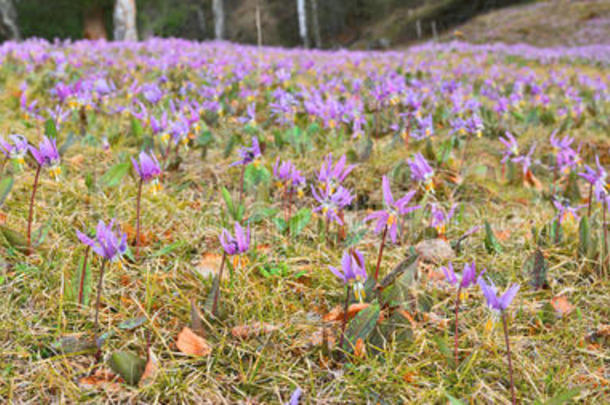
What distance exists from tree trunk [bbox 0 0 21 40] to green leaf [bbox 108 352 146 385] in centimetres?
1883

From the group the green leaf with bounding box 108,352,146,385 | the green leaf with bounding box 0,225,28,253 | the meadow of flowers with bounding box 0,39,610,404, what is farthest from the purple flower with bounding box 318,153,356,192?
the green leaf with bounding box 0,225,28,253

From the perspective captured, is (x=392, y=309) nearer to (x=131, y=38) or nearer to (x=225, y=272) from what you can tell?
(x=225, y=272)

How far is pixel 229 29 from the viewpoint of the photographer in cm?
3328

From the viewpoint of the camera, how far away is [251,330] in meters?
1.49

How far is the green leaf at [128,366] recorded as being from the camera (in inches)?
49.4

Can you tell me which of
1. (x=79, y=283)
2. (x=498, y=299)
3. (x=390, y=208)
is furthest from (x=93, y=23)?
(x=498, y=299)

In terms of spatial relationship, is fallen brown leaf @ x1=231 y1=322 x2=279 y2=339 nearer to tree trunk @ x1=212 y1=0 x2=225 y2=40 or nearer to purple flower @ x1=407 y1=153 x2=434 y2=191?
purple flower @ x1=407 y1=153 x2=434 y2=191

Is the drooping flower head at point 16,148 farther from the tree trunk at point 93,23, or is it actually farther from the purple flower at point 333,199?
the tree trunk at point 93,23

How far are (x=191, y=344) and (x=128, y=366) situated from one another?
0.19 metres

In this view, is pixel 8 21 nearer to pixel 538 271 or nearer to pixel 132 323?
pixel 132 323

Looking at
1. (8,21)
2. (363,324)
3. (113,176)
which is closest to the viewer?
(363,324)

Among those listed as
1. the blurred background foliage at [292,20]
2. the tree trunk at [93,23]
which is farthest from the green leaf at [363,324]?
the blurred background foliage at [292,20]

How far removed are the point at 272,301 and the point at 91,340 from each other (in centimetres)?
54

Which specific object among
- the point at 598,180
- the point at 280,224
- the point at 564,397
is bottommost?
the point at 564,397
